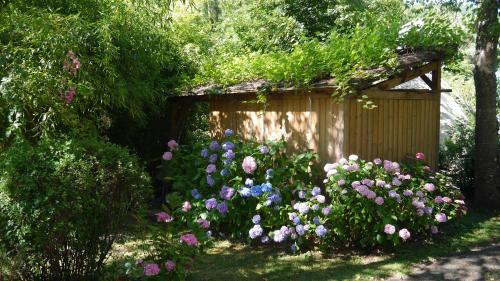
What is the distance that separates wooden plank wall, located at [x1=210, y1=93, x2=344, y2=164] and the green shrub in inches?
111

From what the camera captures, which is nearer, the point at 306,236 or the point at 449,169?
the point at 306,236

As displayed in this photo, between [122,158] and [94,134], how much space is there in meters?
1.82

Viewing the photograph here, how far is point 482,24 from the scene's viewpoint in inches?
298

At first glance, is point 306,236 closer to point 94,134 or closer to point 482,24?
point 94,134

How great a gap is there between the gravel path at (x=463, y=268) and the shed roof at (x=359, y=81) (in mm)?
2238

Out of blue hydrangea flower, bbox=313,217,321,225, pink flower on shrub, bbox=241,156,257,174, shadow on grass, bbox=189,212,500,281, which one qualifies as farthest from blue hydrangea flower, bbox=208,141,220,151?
blue hydrangea flower, bbox=313,217,321,225

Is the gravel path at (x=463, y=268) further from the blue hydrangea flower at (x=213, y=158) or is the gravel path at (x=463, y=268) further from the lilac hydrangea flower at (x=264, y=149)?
the blue hydrangea flower at (x=213, y=158)

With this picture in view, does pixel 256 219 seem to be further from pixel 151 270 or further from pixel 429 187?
pixel 429 187

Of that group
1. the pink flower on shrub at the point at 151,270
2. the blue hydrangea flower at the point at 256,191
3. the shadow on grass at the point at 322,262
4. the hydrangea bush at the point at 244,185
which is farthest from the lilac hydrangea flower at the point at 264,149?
the pink flower on shrub at the point at 151,270

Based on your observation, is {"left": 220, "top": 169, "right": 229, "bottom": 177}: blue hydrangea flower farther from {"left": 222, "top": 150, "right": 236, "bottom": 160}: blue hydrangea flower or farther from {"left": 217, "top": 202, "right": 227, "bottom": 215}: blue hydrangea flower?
{"left": 217, "top": 202, "right": 227, "bottom": 215}: blue hydrangea flower

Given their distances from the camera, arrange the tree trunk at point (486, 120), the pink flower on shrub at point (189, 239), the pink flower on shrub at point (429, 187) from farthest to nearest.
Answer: the tree trunk at point (486, 120)
the pink flower on shrub at point (429, 187)
the pink flower on shrub at point (189, 239)

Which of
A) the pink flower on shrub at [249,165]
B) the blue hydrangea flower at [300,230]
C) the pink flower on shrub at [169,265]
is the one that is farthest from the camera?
the pink flower on shrub at [249,165]

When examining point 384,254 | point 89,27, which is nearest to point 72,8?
point 89,27

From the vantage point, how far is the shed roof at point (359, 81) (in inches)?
230
